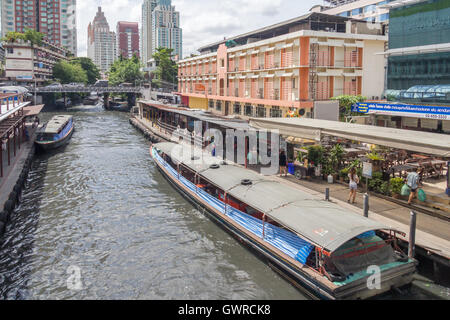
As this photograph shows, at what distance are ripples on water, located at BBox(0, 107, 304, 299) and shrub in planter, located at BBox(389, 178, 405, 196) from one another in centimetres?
719

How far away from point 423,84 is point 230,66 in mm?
23814

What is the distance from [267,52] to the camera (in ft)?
125

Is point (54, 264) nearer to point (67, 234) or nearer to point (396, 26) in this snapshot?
point (67, 234)

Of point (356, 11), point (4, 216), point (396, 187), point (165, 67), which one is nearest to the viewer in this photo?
point (396, 187)

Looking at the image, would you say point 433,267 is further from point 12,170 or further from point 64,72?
point 64,72

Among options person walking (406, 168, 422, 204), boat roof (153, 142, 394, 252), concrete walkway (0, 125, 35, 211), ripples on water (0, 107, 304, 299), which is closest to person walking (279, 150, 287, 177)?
boat roof (153, 142, 394, 252)

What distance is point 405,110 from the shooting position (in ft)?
87.1

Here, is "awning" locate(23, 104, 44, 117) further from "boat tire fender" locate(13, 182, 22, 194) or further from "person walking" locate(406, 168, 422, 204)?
"person walking" locate(406, 168, 422, 204)

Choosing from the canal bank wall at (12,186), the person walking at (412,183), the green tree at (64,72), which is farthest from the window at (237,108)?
the green tree at (64,72)

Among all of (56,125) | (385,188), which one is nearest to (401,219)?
(385,188)

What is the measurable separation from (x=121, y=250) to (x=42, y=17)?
159164 mm

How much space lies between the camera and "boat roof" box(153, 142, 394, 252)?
1085 cm

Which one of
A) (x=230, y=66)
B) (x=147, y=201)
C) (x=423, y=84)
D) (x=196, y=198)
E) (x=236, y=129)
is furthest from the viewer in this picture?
(x=230, y=66)
